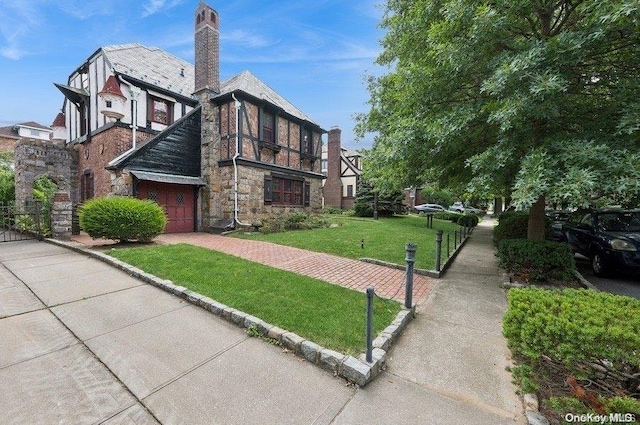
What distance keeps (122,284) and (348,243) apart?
662 centimetres

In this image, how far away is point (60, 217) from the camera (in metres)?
9.27

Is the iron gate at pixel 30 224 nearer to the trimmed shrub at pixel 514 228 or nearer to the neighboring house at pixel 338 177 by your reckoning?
the trimmed shrub at pixel 514 228

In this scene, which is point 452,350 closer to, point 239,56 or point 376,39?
point 376,39

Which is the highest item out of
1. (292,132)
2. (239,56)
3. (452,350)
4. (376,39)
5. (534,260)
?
(239,56)

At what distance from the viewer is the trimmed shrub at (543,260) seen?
552cm

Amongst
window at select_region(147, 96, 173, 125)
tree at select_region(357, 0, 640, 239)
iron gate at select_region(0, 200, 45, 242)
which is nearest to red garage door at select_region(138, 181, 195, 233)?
iron gate at select_region(0, 200, 45, 242)

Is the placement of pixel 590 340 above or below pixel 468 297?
above

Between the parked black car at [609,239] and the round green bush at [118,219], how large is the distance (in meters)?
12.8

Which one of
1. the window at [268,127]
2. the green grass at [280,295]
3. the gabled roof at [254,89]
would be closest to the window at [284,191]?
the window at [268,127]

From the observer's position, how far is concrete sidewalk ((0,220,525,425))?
2.24 meters

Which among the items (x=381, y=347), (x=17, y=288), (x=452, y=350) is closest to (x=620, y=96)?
(x=452, y=350)

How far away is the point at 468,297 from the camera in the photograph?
5090mm

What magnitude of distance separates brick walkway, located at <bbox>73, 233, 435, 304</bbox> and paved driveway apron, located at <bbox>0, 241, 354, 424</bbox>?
8.50 feet

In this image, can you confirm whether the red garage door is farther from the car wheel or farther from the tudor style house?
the car wheel
